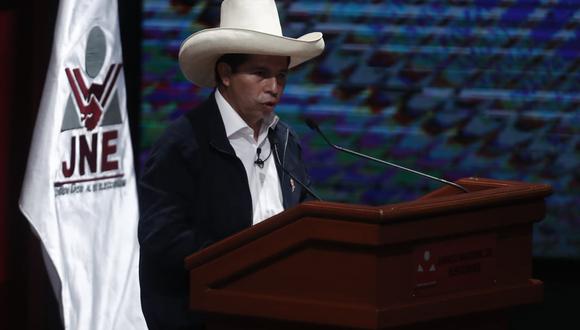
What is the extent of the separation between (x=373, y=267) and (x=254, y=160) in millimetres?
918

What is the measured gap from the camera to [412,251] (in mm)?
3078

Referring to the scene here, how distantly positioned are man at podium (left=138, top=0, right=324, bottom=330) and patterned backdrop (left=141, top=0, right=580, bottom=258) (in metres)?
3.02

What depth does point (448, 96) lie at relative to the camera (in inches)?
275

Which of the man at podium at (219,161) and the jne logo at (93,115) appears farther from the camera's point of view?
the jne logo at (93,115)

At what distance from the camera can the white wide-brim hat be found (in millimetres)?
3682

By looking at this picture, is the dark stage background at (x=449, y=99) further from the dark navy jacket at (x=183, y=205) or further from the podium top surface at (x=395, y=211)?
the podium top surface at (x=395, y=211)

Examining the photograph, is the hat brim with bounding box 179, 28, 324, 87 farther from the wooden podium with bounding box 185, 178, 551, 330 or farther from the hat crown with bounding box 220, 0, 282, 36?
the wooden podium with bounding box 185, 178, 551, 330

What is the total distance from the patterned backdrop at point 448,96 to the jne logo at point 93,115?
2229 mm

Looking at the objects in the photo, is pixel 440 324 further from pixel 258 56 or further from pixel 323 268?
pixel 258 56

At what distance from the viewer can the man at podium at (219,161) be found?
355 centimetres

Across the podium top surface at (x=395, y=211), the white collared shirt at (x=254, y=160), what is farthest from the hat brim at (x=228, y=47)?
the podium top surface at (x=395, y=211)

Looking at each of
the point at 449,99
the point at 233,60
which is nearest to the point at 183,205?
the point at 233,60

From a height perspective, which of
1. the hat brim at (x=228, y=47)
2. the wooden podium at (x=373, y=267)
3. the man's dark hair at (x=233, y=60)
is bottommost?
the wooden podium at (x=373, y=267)

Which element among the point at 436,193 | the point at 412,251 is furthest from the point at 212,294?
the point at 436,193
